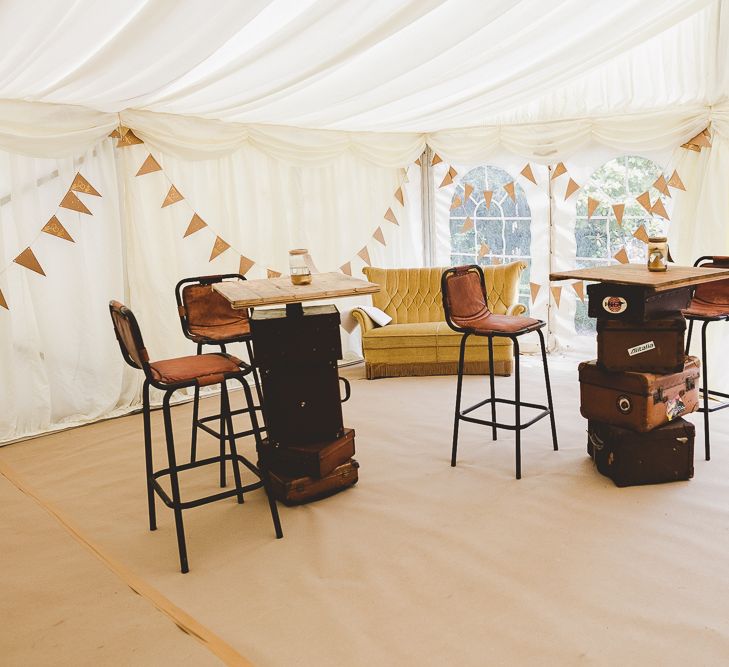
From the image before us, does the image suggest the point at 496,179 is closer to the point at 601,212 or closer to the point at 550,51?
the point at 601,212

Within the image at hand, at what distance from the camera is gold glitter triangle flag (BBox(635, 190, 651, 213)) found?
540 cm

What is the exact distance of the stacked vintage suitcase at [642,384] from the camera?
309cm

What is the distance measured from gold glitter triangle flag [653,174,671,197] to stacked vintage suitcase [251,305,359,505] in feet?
10.9

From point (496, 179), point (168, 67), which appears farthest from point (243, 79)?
point (496, 179)

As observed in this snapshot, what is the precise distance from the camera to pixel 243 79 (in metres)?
3.83

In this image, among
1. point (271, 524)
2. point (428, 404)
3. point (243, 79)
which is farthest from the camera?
point (428, 404)

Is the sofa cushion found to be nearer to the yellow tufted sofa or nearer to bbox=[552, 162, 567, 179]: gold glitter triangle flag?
the yellow tufted sofa

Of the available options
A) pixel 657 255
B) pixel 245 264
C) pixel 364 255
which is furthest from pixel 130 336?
pixel 364 255

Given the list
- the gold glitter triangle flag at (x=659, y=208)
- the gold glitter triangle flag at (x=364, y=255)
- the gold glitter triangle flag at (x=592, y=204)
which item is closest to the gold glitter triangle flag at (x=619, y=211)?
the gold glitter triangle flag at (x=592, y=204)

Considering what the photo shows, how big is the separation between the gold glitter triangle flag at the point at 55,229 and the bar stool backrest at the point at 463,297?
2.71 m

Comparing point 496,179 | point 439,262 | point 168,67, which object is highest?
point 168,67

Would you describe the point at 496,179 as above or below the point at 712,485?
above

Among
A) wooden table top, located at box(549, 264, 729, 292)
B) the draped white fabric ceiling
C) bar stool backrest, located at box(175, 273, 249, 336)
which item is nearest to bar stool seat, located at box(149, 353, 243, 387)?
bar stool backrest, located at box(175, 273, 249, 336)

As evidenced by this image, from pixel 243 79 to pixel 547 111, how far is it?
9.56 ft
